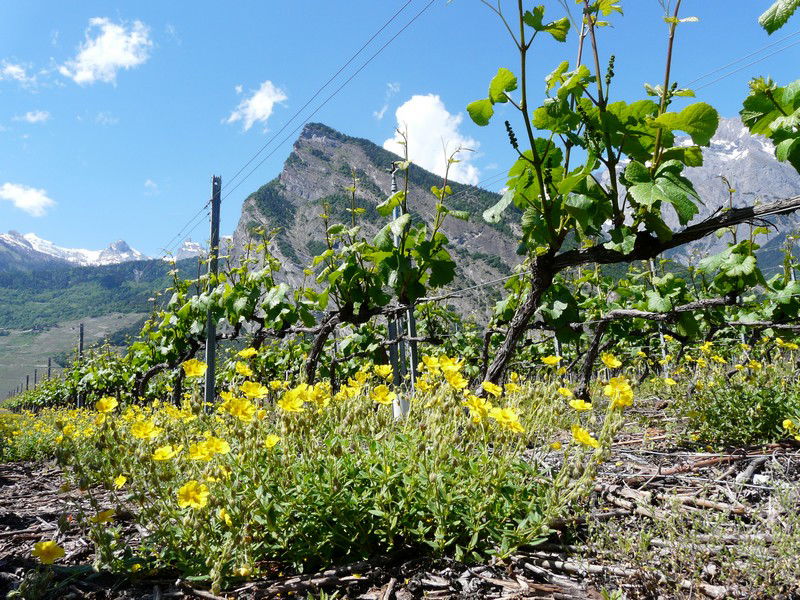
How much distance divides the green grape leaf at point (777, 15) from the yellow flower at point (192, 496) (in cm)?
249

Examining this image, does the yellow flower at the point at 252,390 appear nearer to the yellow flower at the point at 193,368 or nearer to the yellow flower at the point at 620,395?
the yellow flower at the point at 193,368

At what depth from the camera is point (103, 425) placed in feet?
7.75

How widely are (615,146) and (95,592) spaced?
3.01 meters

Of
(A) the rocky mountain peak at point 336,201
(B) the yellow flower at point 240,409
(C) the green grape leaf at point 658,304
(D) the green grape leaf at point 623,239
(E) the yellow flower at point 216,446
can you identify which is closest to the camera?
(E) the yellow flower at point 216,446

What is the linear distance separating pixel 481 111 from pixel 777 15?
4.44 ft

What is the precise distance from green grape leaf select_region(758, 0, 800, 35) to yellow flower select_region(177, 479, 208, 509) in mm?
2494

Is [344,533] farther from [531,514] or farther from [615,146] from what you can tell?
[615,146]

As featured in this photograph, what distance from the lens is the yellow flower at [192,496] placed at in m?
1.79

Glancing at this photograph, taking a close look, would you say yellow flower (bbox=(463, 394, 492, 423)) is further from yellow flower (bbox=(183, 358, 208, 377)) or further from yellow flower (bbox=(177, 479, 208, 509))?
yellow flower (bbox=(183, 358, 208, 377))

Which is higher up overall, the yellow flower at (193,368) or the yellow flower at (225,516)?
the yellow flower at (193,368)

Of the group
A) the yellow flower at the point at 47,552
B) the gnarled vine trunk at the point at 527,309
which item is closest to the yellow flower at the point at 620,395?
the gnarled vine trunk at the point at 527,309

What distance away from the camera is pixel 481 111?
2736 mm

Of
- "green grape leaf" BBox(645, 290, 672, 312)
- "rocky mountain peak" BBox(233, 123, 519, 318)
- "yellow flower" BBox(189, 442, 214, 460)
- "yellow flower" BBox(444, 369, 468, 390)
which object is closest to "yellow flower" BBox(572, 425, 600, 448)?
"yellow flower" BBox(444, 369, 468, 390)

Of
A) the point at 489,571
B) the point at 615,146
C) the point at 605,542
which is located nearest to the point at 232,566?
the point at 489,571
